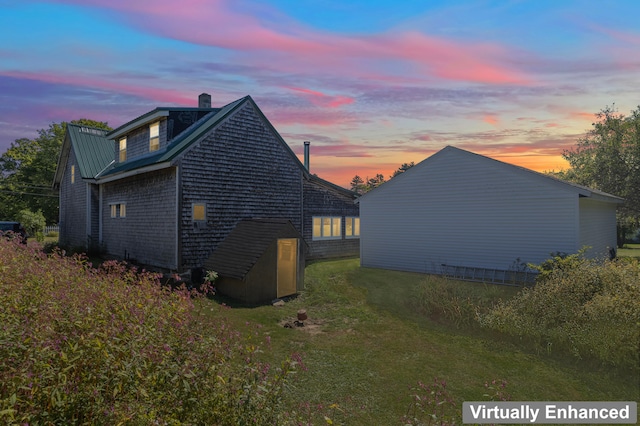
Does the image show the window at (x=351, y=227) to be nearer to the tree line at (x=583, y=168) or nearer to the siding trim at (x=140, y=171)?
the siding trim at (x=140, y=171)

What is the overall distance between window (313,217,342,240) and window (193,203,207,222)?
7.68 m

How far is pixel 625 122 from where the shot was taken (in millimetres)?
33406

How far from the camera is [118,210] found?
2106 cm

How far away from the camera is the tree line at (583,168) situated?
32.3 meters

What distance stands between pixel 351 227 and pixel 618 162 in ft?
84.4

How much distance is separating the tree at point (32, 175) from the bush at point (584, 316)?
54.6m

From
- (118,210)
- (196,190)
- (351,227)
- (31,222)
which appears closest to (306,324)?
(196,190)

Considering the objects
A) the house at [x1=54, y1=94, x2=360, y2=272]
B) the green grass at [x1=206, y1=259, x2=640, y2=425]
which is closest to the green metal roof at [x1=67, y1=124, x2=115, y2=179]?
the house at [x1=54, y1=94, x2=360, y2=272]

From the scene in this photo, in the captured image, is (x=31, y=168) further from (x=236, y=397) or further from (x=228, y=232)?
(x=236, y=397)

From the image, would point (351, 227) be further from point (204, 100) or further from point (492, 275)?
point (204, 100)

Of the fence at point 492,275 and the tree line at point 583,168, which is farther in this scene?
the tree line at point 583,168

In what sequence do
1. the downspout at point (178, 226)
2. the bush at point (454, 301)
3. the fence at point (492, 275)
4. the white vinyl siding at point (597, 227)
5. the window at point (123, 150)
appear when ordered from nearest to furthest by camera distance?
the bush at point (454, 301) < the fence at point (492, 275) < the downspout at point (178, 226) < the white vinyl siding at point (597, 227) < the window at point (123, 150)

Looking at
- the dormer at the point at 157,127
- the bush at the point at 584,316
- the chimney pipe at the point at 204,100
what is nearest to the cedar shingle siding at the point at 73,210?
the dormer at the point at 157,127

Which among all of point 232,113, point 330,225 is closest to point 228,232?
point 232,113
